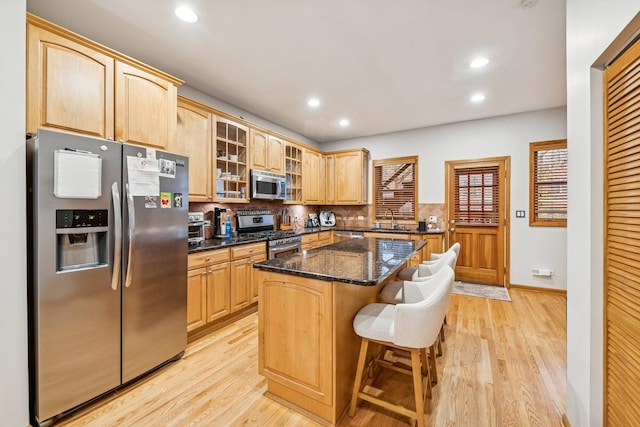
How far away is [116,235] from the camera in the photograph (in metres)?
1.86

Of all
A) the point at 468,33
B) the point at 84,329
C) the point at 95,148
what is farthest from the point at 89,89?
the point at 468,33

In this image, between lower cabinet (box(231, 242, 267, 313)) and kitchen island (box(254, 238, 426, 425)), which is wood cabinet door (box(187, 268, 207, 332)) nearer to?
lower cabinet (box(231, 242, 267, 313))

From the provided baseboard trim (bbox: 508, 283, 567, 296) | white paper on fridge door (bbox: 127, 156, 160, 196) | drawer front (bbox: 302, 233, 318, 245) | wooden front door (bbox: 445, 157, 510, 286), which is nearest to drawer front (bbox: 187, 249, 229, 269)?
white paper on fridge door (bbox: 127, 156, 160, 196)

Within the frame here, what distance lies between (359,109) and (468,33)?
192 centimetres

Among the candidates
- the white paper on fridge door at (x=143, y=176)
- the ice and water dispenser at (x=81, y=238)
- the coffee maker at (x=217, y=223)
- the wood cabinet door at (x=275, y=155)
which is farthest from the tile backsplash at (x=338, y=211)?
the ice and water dispenser at (x=81, y=238)

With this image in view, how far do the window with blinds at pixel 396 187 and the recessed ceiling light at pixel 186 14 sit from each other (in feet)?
13.2

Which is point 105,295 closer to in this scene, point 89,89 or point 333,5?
point 89,89

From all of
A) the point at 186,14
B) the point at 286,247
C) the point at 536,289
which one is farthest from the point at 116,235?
the point at 536,289

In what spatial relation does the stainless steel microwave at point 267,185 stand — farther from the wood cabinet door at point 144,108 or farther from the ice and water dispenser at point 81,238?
the ice and water dispenser at point 81,238

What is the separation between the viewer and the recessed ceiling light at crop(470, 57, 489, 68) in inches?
105

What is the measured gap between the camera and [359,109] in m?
4.07

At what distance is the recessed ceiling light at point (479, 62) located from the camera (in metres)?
2.68

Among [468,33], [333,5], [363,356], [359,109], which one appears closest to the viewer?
[363,356]

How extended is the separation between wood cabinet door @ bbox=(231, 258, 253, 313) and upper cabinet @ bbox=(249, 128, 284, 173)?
1.44 metres
